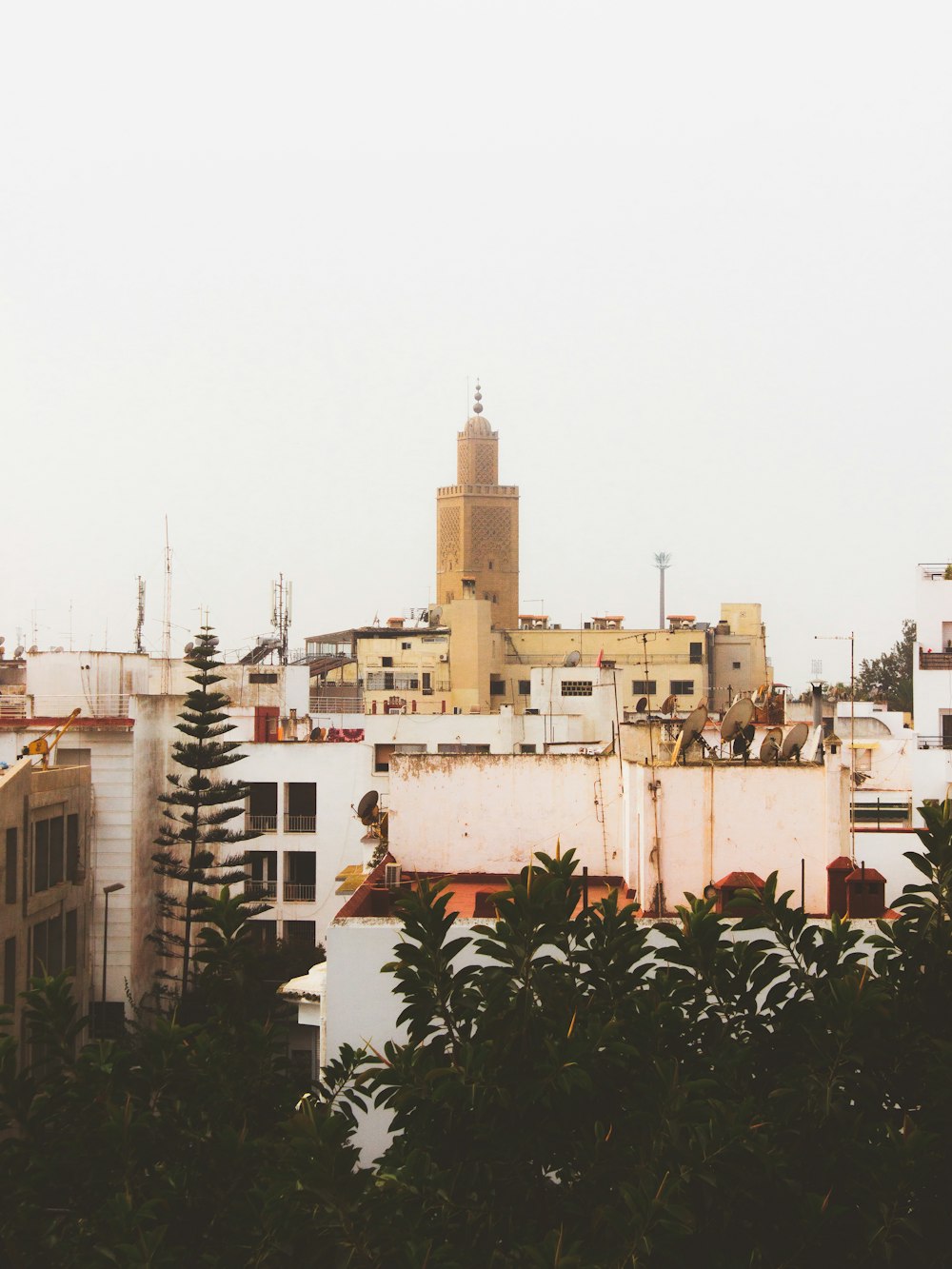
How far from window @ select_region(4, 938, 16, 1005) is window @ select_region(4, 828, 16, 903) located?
505mm

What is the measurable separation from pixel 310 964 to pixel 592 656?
37.3 m

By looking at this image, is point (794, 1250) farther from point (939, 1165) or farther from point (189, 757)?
point (189, 757)

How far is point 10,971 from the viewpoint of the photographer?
17.7 metres

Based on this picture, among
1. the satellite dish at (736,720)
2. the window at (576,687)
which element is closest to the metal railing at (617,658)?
the window at (576,687)

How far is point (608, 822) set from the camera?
1532 centimetres

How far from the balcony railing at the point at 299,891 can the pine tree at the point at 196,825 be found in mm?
709

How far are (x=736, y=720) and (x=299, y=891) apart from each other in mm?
15214

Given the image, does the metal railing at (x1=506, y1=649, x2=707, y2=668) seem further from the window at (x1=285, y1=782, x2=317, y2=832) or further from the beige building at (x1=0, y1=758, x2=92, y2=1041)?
the beige building at (x1=0, y1=758, x2=92, y2=1041)

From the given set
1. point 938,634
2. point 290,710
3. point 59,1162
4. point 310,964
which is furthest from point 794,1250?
point 290,710

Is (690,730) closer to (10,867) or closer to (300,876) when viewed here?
(10,867)

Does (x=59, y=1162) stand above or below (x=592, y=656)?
below

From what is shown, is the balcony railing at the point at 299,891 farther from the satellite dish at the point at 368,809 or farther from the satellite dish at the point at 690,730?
the satellite dish at the point at 690,730

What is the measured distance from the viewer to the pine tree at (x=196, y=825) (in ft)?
87.0

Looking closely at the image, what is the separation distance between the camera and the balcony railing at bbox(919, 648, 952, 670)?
75.5 ft
